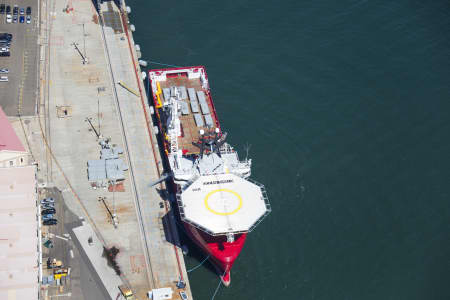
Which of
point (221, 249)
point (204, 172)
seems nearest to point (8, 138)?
point (204, 172)

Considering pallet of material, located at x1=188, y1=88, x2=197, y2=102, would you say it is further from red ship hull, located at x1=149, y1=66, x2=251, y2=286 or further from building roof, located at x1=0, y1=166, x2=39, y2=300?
building roof, located at x1=0, y1=166, x2=39, y2=300

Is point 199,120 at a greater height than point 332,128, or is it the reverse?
point 199,120

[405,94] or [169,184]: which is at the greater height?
[405,94]

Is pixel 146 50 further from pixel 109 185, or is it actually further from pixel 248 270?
pixel 248 270

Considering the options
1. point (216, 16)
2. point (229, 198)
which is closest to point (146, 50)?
point (216, 16)

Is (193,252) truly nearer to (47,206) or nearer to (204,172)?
(204,172)

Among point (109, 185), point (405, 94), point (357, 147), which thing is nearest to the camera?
point (109, 185)
